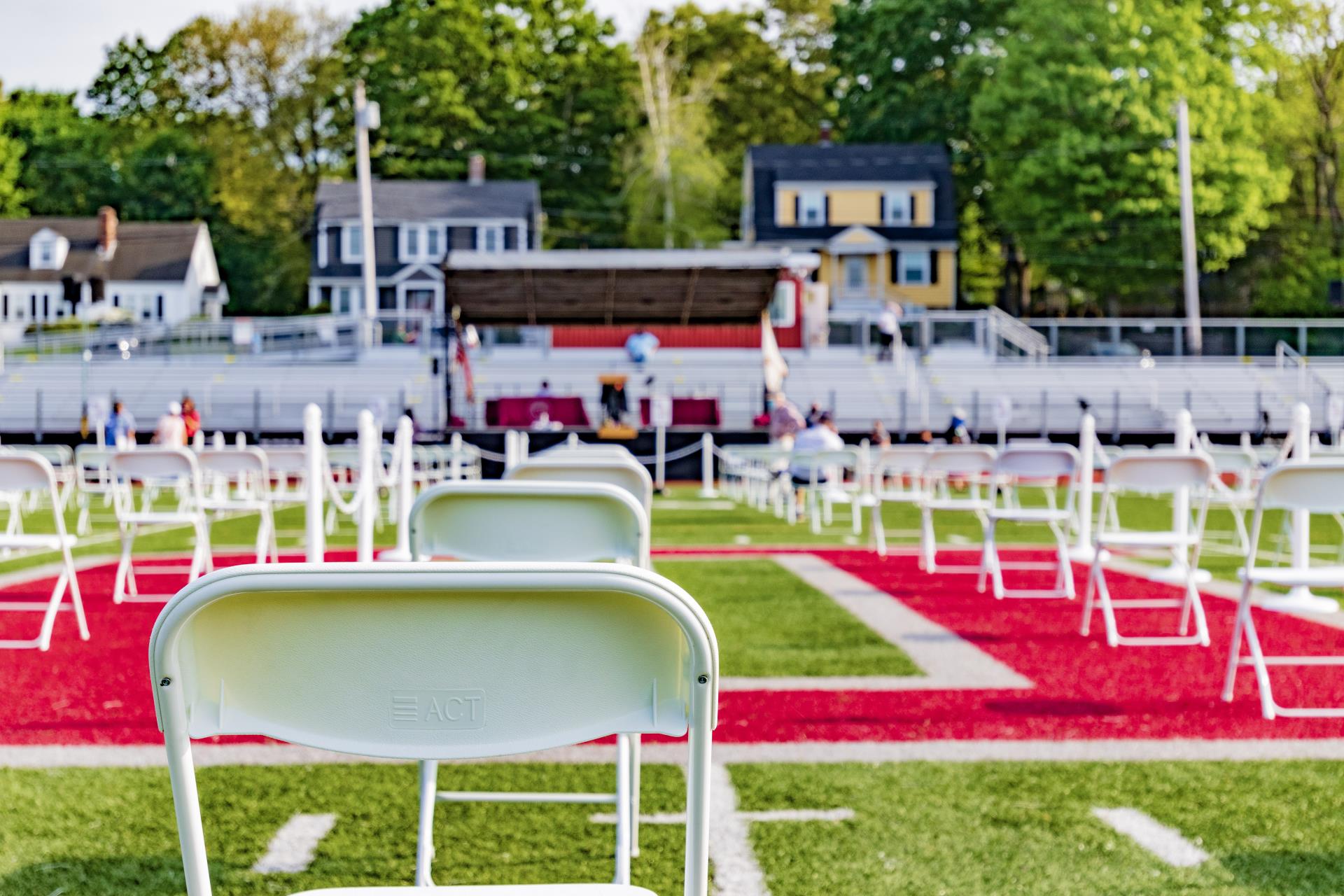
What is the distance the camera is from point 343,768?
513cm

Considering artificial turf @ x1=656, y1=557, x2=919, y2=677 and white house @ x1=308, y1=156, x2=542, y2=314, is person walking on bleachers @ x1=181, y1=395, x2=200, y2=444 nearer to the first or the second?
artificial turf @ x1=656, y1=557, x2=919, y2=677

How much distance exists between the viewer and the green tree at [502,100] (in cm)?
6644

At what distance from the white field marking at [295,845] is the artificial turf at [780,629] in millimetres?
2150

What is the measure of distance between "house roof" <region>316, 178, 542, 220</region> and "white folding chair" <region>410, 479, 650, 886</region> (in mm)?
59590

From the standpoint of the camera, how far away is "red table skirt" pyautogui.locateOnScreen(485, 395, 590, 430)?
29953mm

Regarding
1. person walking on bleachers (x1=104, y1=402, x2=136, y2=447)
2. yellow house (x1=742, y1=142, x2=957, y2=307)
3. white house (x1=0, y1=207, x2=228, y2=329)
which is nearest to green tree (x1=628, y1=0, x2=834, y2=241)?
yellow house (x1=742, y1=142, x2=957, y2=307)

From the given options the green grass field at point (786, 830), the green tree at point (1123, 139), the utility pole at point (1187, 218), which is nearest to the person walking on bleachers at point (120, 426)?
the green grass field at point (786, 830)

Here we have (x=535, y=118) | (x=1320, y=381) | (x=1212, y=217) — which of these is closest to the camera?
(x=1320, y=381)

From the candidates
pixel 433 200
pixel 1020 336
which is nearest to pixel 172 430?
pixel 1020 336

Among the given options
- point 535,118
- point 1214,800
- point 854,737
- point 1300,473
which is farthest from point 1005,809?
point 535,118

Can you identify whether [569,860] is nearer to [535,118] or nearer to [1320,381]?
[1320,381]

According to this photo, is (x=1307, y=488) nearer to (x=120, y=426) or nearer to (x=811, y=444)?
(x=811, y=444)

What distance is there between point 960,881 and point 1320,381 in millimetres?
34917

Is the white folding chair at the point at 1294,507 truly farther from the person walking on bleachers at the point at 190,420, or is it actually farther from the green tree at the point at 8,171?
the green tree at the point at 8,171
